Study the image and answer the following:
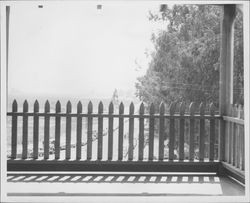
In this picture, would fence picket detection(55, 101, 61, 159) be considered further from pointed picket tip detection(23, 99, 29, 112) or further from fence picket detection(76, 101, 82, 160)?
pointed picket tip detection(23, 99, 29, 112)

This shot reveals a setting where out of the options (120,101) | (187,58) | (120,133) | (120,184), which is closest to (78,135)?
(120,133)

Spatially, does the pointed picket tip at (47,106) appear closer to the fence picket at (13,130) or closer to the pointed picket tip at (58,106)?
the pointed picket tip at (58,106)

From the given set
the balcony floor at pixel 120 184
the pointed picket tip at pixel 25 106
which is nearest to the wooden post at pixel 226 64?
the balcony floor at pixel 120 184

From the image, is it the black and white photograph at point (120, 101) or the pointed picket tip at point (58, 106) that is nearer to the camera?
the black and white photograph at point (120, 101)

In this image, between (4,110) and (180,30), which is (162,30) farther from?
(4,110)

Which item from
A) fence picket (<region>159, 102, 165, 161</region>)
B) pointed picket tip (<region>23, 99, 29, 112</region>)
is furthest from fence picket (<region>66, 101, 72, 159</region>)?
fence picket (<region>159, 102, 165, 161</region>)

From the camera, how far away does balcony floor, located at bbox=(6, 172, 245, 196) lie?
13.9 feet

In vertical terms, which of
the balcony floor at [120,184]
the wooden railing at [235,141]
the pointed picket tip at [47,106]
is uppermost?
the pointed picket tip at [47,106]

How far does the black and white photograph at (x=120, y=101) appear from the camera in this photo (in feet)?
13.8

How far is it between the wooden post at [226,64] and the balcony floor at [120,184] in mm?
724

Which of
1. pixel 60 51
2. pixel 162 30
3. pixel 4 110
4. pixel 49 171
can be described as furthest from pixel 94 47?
pixel 4 110

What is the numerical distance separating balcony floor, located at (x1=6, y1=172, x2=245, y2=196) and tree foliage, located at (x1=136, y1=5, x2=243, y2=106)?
4.34 m

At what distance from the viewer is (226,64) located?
5.29 m

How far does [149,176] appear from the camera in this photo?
5.27 metres
